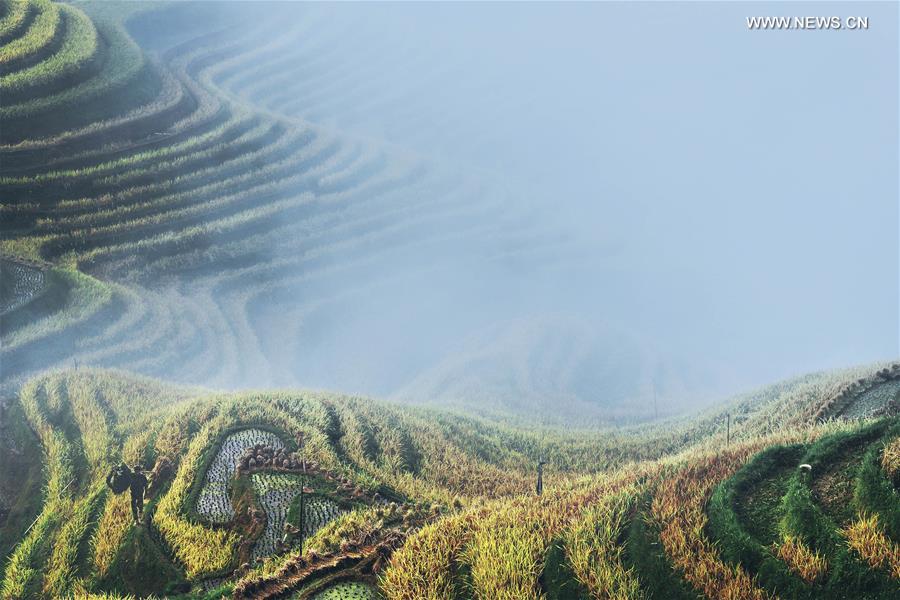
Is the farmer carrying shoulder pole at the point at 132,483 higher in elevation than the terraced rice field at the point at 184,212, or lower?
lower

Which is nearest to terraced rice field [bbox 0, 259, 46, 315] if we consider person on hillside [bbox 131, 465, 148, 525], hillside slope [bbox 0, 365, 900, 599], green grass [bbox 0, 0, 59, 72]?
hillside slope [bbox 0, 365, 900, 599]

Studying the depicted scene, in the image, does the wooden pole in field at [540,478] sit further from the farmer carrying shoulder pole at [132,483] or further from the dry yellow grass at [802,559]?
the farmer carrying shoulder pole at [132,483]

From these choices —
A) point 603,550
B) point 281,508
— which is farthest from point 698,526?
point 281,508

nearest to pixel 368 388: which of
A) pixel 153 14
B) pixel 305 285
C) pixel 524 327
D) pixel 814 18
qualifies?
pixel 305 285

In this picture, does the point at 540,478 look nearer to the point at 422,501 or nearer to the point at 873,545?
the point at 422,501

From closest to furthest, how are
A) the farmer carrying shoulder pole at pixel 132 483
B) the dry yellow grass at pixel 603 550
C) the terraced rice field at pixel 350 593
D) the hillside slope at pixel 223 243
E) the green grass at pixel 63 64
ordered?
the dry yellow grass at pixel 603 550 < the terraced rice field at pixel 350 593 < the farmer carrying shoulder pole at pixel 132 483 < the hillside slope at pixel 223 243 < the green grass at pixel 63 64

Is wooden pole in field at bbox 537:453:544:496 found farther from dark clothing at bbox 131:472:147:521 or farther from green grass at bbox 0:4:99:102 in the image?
green grass at bbox 0:4:99:102

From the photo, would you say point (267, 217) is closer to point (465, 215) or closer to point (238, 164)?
point (238, 164)

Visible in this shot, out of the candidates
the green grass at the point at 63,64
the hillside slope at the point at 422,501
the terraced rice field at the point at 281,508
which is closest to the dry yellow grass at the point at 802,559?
the hillside slope at the point at 422,501
